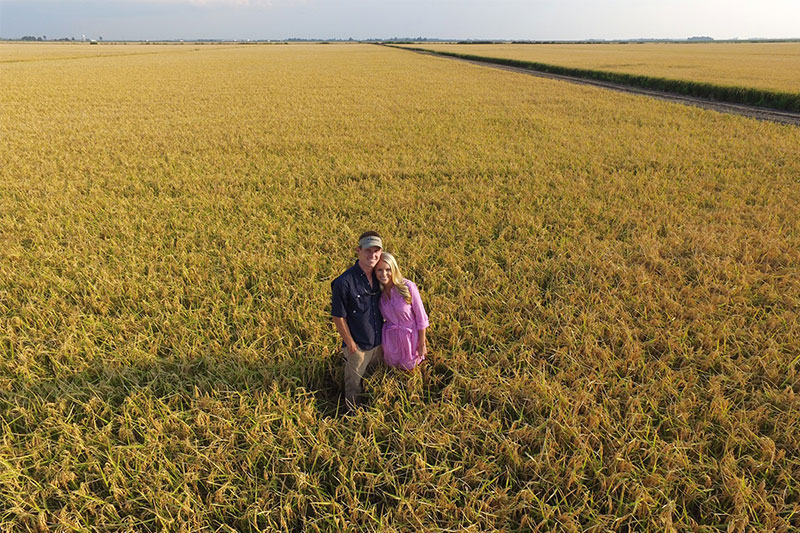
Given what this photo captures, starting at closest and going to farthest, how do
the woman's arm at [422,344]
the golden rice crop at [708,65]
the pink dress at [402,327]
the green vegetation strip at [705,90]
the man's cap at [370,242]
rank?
the man's cap at [370,242]
the pink dress at [402,327]
the woman's arm at [422,344]
the green vegetation strip at [705,90]
the golden rice crop at [708,65]

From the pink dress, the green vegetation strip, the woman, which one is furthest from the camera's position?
the green vegetation strip

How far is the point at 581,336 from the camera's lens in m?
2.98

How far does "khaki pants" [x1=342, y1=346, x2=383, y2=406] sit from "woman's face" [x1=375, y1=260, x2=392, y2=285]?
1.65 feet

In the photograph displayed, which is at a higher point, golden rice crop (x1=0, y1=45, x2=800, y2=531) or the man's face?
the man's face

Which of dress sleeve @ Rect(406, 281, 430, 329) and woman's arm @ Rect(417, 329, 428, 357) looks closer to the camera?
dress sleeve @ Rect(406, 281, 430, 329)

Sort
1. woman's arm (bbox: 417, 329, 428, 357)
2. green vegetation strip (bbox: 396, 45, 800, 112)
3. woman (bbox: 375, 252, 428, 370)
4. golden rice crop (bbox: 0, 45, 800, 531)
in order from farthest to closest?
green vegetation strip (bbox: 396, 45, 800, 112)
woman's arm (bbox: 417, 329, 428, 357)
woman (bbox: 375, 252, 428, 370)
golden rice crop (bbox: 0, 45, 800, 531)

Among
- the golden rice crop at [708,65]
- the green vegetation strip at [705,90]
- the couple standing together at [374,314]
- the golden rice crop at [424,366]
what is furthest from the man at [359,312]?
the golden rice crop at [708,65]

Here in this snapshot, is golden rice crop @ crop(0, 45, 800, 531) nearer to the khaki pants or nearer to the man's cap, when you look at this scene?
the khaki pants

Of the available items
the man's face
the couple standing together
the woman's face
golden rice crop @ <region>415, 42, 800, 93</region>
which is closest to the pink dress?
the couple standing together

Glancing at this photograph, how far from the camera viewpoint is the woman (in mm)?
2218

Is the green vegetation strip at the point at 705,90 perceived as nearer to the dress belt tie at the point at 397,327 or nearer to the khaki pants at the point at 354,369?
the dress belt tie at the point at 397,327

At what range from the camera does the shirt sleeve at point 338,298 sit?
7.20 feet

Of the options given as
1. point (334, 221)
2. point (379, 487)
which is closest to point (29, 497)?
point (379, 487)

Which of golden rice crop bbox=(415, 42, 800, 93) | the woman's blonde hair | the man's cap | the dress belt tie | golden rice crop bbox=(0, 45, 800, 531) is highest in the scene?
golden rice crop bbox=(415, 42, 800, 93)
